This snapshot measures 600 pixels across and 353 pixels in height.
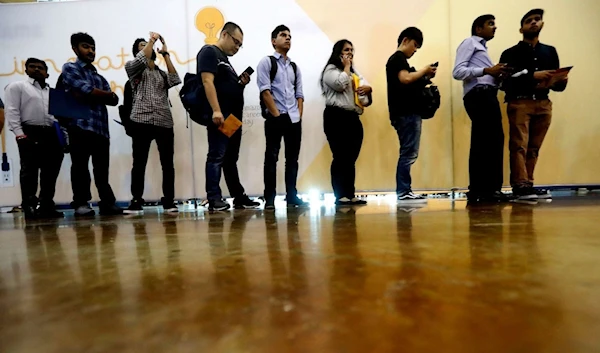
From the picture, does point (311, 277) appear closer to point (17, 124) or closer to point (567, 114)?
point (17, 124)

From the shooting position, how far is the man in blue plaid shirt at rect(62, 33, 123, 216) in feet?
7.06

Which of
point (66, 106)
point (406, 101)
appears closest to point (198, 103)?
point (66, 106)

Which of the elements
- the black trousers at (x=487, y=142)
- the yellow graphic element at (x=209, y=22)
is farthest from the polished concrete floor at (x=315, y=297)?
Result: the yellow graphic element at (x=209, y=22)

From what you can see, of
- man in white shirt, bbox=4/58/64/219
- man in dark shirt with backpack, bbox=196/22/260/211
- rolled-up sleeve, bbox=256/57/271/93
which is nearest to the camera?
man in dark shirt with backpack, bbox=196/22/260/211

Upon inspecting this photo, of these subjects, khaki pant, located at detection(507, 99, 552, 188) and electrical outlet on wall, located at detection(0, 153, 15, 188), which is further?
electrical outlet on wall, located at detection(0, 153, 15, 188)

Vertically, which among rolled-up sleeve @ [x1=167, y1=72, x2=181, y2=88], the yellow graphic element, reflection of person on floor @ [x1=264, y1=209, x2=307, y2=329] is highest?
the yellow graphic element

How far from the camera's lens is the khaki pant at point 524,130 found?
214 centimetres

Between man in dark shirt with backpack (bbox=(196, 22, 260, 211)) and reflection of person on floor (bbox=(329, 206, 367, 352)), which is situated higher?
man in dark shirt with backpack (bbox=(196, 22, 260, 211))

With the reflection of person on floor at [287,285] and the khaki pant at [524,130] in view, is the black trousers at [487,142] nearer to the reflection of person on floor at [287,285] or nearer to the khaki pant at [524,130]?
the khaki pant at [524,130]

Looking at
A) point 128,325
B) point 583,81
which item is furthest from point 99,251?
point 583,81

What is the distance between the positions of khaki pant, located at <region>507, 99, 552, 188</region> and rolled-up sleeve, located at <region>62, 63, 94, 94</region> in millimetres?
2472

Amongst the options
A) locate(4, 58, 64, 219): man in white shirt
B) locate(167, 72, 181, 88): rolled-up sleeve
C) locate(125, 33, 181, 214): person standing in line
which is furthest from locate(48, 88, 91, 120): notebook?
locate(167, 72, 181, 88): rolled-up sleeve

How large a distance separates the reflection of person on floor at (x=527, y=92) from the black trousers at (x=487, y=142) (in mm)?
92

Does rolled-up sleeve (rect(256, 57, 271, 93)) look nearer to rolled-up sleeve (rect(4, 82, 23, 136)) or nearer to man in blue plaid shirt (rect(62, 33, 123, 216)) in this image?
man in blue plaid shirt (rect(62, 33, 123, 216))
